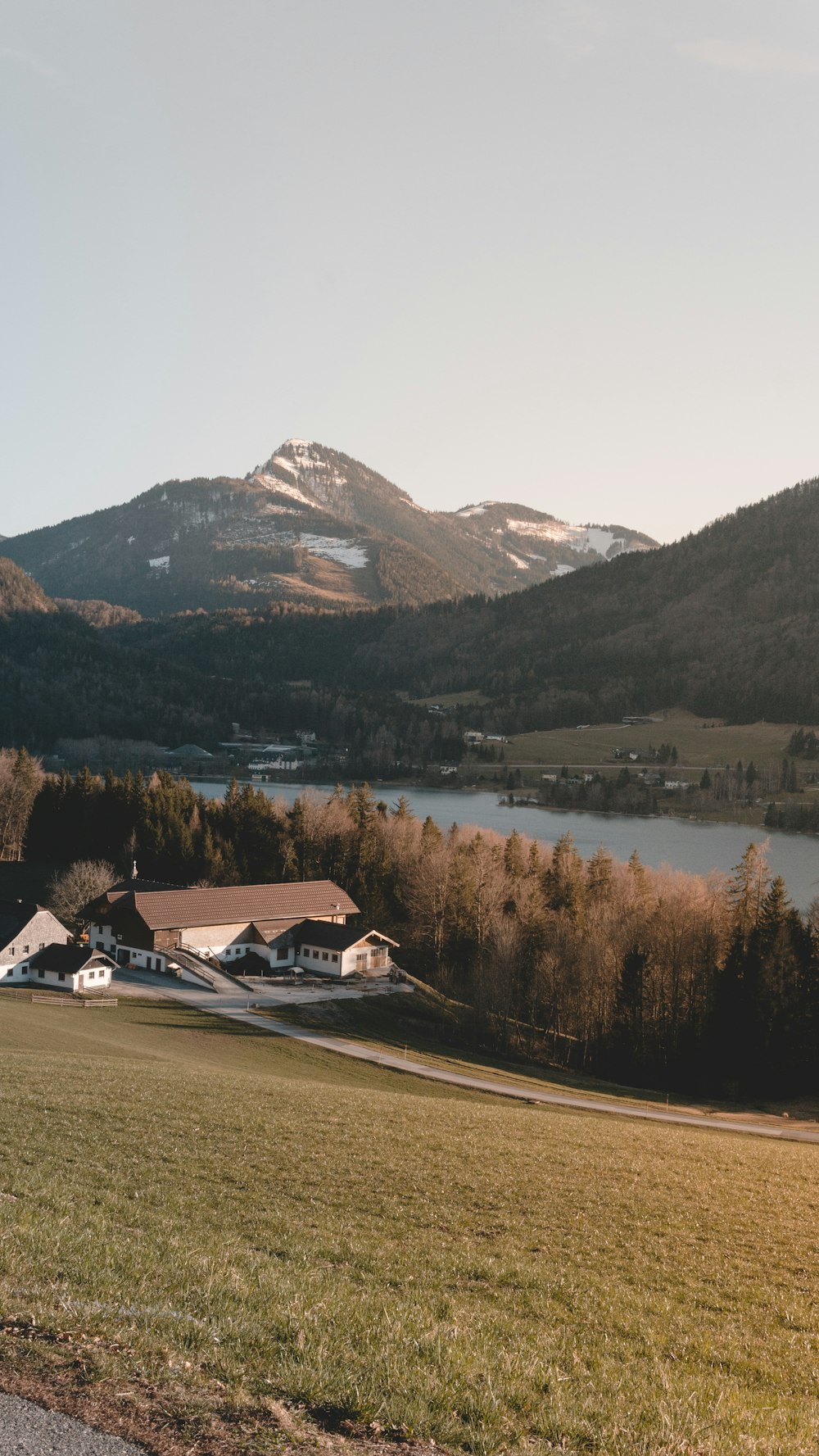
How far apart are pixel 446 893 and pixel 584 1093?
28245 millimetres

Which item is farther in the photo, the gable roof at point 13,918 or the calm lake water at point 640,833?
the calm lake water at point 640,833

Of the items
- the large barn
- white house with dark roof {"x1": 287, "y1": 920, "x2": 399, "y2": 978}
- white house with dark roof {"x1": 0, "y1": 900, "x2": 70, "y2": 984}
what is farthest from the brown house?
white house with dark roof {"x1": 0, "y1": 900, "x2": 70, "y2": 984}

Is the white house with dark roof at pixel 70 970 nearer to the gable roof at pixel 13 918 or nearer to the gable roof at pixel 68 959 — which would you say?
the gable roof at pixel 68 959

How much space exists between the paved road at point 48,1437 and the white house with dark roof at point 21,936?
51458mm

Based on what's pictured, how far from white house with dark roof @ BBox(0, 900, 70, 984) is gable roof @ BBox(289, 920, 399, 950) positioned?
13.9 meters

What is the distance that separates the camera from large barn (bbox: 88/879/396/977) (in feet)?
193

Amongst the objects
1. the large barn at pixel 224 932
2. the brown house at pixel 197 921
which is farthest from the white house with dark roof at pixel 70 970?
the large barn at pixel 224 932

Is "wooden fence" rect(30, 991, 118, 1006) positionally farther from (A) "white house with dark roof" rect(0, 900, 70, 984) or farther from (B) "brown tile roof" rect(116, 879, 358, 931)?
(B) "brown tile roof" rect(116, 879, 358, 931)

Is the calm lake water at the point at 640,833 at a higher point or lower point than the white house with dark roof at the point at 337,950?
higher

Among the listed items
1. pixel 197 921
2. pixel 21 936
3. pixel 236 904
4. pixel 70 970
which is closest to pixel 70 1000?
pixel 70 970

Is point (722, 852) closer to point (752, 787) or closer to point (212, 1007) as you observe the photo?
point (752, 787)

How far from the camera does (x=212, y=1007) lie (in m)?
48.8

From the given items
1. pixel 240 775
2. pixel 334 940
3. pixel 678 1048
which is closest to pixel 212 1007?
pixel 334 940

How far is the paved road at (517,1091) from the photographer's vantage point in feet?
112
